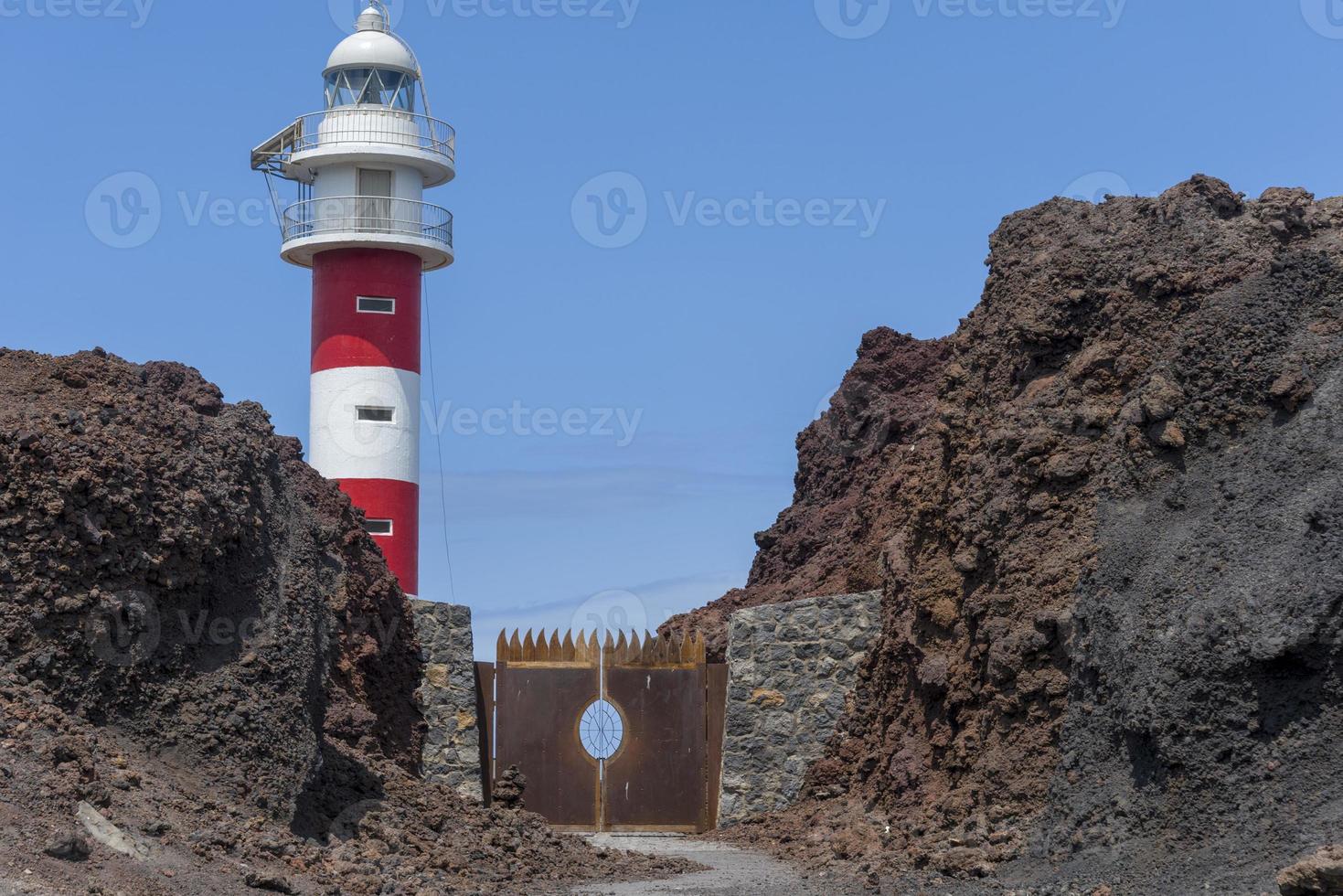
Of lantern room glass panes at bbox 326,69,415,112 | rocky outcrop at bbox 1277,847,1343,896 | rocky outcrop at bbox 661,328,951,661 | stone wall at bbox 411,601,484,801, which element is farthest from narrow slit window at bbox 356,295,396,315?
rocky outcrop at bbox 1277,847,1343,896

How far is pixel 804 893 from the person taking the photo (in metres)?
12.1

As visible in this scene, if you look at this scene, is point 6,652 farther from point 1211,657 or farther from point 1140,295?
point 1140,295

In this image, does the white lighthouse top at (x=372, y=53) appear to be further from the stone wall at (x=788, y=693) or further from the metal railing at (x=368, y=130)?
the stone wall at (x=788, y=693)

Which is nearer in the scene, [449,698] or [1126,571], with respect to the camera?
[1126,571]

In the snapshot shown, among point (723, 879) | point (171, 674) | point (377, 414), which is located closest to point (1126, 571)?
point (723, 879)

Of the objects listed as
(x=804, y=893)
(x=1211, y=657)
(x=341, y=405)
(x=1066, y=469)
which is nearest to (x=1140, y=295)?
(x=1066, y=469)

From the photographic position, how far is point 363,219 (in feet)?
83.3

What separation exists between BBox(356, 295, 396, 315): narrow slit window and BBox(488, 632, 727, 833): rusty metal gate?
7.59 metres

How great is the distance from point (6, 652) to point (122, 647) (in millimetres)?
738

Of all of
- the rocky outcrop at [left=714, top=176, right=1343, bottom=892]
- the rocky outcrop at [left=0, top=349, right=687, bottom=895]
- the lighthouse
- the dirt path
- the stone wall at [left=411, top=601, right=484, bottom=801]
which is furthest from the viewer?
the lighthouse

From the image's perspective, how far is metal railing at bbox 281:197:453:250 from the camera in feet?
83.1

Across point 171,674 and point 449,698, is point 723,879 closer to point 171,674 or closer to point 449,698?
point 171,674

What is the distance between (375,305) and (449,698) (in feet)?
27.9

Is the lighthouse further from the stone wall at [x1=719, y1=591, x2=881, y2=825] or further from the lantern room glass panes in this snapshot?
the stone wall at [x1=719, y1=591, x2=881, y2=825]
